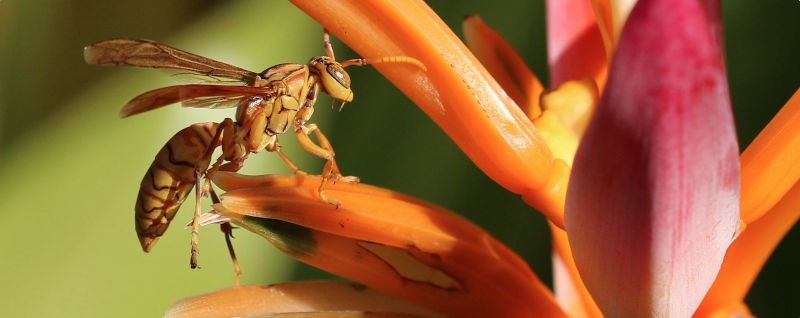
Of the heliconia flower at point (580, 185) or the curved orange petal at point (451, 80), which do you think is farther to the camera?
the curved orange petal at point (451, 80)

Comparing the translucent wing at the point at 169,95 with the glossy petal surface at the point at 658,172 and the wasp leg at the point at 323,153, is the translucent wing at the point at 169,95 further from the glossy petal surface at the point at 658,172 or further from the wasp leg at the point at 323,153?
the glossy petal surface at the point at 658,172

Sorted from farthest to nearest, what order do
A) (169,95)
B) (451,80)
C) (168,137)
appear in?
(168,137), (169,95), (451,80)

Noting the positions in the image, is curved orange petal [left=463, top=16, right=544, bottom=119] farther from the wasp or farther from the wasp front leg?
the wasp front leg

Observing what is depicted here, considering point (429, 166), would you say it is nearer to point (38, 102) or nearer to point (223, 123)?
point (223, 123)

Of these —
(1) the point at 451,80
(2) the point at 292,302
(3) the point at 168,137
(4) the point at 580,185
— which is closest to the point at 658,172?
(4) the point at 580,185

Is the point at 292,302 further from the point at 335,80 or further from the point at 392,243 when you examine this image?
the point at 335,80

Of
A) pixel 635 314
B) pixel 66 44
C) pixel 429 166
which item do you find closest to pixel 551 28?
pixel 429 166

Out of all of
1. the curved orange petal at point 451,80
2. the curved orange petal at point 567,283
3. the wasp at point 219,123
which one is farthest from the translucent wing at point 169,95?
the curved orange petal at point 567,283

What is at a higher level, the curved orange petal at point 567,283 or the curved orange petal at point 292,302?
the curved orange petal at point 292,302
